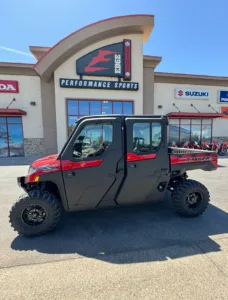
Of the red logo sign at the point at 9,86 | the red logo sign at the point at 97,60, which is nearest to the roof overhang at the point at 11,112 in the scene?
the red logo sign at the point at 9,86

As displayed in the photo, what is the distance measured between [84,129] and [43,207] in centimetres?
164

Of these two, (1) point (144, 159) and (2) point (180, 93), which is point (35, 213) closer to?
(1) point (144, 159)

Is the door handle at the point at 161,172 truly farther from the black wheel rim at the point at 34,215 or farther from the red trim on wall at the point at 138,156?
the black wheel rim at the point at 34,215

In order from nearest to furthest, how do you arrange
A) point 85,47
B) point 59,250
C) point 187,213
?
1. point 59,250
2. point 187,213
3. point 85,47

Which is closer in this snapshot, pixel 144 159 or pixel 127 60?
pixel 144 159

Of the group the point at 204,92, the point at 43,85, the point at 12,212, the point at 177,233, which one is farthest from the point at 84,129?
the point at 204,92

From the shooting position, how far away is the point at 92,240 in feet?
9.75

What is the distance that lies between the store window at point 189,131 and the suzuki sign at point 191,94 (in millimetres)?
2283

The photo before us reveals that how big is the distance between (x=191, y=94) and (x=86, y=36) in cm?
1102

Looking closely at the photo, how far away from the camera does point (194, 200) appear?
3883mm

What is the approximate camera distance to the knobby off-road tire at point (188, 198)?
12.2 feet

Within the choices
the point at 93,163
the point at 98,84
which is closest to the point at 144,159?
the point at 93,163

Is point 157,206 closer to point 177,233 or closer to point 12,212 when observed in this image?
point 177,233

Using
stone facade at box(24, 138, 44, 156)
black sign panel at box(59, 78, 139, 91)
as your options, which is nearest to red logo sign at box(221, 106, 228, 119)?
black sign panel at box(59, 78, 139, 91)
